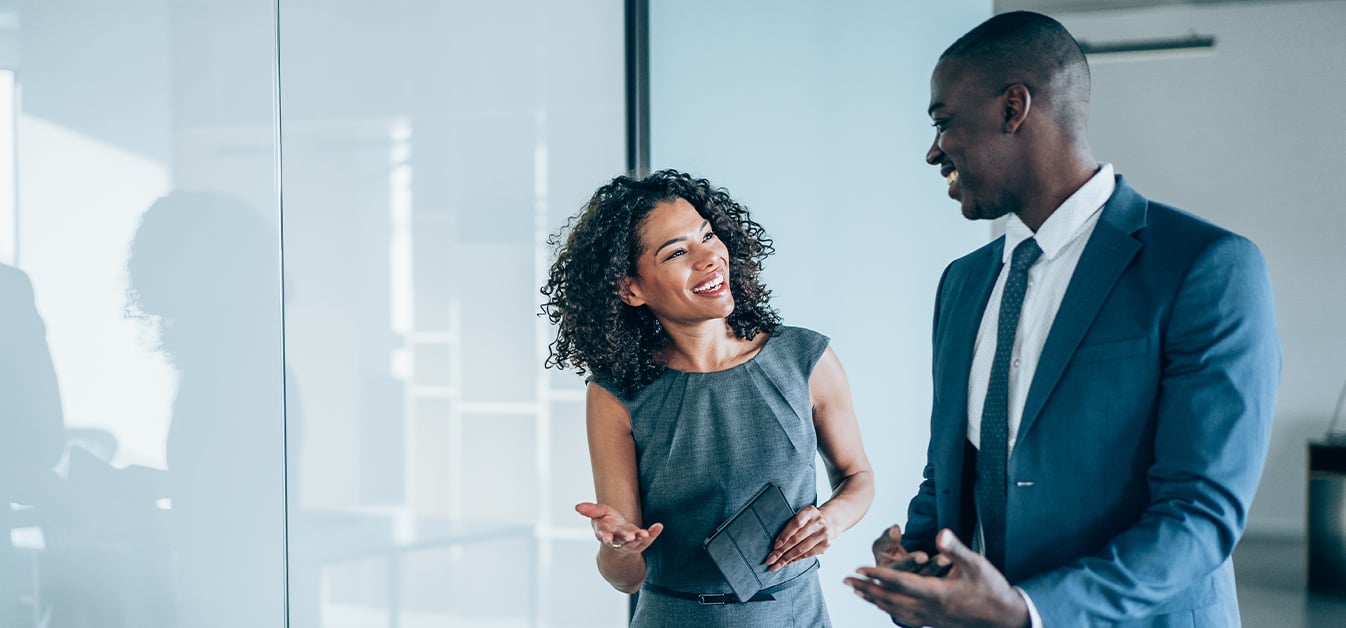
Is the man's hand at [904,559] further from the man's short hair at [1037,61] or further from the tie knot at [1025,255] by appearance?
the man's short hair at [1037,61]

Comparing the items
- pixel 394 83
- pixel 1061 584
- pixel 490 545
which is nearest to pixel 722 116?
pixel 394 83

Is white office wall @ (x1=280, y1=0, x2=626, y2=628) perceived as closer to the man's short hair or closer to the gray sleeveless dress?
the gray sleeveless dress

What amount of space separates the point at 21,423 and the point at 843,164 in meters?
2.71

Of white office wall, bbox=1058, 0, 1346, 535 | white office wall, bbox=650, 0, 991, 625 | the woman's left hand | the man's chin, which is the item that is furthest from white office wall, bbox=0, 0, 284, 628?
white office wall, bbox=1058, 0, 1346, 535

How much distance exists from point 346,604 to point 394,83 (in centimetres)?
132

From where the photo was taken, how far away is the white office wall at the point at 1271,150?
7.00 meters

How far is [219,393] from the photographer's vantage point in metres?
2.07

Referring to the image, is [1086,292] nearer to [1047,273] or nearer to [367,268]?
[1047,273]

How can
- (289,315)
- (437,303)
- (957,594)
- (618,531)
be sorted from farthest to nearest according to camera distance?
(437,303) < (289,315) < (618,531) < (957,594)

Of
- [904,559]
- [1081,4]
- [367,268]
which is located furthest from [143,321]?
[1081,4]

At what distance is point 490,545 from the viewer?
289 cm

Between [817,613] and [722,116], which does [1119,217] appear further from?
[722,116]

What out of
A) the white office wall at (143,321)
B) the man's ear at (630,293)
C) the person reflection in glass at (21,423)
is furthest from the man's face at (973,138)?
the person reflection in glass at (21,423)

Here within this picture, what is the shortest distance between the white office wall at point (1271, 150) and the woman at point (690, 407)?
6.12 meters
